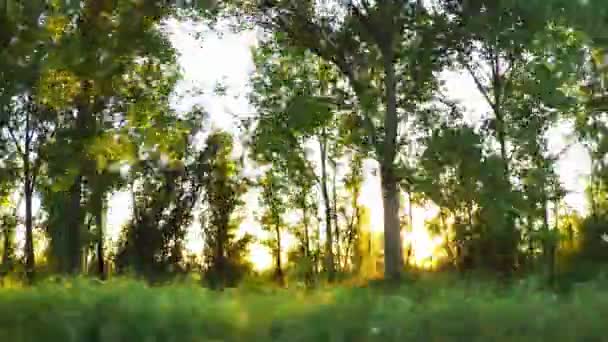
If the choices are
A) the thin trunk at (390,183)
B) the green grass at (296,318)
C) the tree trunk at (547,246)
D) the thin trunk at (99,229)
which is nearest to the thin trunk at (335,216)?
the thin trunk at (99,229)

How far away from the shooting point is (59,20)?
775 inches

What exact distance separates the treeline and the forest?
90 mm

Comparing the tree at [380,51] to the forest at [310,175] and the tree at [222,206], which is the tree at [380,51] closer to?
the forest at [310,175]

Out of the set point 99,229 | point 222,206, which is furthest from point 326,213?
point 99,229

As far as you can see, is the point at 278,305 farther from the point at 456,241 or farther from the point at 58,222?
the point at 58,222

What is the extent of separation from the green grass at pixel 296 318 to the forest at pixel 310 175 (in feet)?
0.11

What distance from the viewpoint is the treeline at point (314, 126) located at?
19250 mm

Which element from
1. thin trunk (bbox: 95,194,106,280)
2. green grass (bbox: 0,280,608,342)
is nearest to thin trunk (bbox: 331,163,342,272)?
thin trunk (bbox: 95,194,106,280)

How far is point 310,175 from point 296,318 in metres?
28.4

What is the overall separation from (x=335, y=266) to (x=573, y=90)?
14.2 meters

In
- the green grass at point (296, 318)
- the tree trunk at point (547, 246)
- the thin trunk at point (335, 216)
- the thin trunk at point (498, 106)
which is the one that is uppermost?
the thin trunk at point (498, 106)

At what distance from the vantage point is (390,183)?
22391 mm

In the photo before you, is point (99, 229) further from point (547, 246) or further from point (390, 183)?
point (547, 246)

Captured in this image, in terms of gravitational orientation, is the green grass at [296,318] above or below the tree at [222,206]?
below
